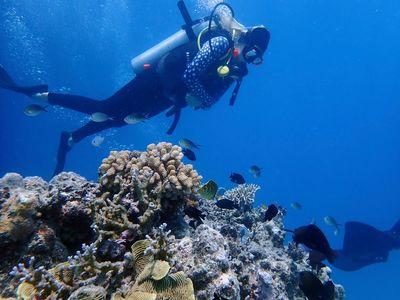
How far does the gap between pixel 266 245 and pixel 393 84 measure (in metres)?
127

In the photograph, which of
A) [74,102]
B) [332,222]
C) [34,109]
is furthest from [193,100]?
[332,222]

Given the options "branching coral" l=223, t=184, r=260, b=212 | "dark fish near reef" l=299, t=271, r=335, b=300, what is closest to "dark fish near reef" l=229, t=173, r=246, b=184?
"branching coral" l=223, t=184, r=260, b=212

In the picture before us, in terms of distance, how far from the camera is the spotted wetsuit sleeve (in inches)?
318

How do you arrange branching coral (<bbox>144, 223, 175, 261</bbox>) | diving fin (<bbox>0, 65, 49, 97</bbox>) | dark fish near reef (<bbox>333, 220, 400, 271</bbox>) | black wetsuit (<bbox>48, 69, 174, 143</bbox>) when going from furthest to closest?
1. dark fish near reef (<bbox>333, 220, 400, 271</bbox>)
2. diving fin (<bbox>0, 65, 49, 97</bbox>)
3. black wetsuit (<bbox>48, 69, 174, 143</bbox>)
4. branching coral (<bbox>144, 223, 175, 261</bbox>)

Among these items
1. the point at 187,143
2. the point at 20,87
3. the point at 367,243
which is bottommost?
the point at 187,143

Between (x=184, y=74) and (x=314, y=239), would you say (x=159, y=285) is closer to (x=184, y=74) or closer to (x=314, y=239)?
(x=314, y=239)

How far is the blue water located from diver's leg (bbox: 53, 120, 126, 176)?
4082 cm

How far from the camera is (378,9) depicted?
94.2 meters

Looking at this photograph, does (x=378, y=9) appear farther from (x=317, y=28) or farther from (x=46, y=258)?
(x=46, y=258)

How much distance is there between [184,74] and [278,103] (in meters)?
117

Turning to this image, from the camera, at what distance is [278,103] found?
4732 inches

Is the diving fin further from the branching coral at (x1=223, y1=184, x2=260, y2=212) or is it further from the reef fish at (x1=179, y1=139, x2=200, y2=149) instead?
the branching coral at (x1=223, y1=184, x2=260, y2=212)

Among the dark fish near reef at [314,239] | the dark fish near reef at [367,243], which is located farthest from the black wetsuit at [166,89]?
the dark fish near reef at [367,243]

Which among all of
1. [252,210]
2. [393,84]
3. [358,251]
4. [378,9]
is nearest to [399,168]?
[393,84]
